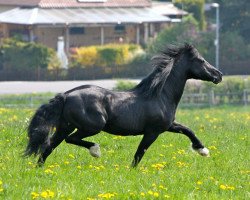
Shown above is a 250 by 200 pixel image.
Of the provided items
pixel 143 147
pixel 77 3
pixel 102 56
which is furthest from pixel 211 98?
pixel 143 147

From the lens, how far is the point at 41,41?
6700 cm

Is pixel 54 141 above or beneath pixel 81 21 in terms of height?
above

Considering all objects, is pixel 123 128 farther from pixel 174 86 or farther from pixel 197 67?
Answer: pixel 197 67

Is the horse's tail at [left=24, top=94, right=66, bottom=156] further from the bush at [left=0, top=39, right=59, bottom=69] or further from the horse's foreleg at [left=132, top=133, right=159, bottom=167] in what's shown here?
the bush at [left=0, top=39, right=59, bottom=69]

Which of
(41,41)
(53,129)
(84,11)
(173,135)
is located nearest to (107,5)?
(84,11)

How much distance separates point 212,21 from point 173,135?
5867 centimetres

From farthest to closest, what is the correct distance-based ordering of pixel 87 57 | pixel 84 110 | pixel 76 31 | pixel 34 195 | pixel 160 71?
pixel 76 31, pixel 87 57, pixel 160 71, pixel 84 110, pixel 34 195

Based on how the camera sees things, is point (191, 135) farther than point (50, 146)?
Yes

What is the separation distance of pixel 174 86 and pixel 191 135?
868 mm

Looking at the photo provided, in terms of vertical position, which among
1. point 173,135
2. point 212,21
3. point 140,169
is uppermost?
point 140,169

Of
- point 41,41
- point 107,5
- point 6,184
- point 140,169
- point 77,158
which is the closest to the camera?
point 6,184

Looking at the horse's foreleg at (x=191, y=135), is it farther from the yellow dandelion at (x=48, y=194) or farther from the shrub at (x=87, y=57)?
the shrub at (x=87, y=57)

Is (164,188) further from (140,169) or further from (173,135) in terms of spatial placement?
(173,135)

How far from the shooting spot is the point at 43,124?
47.7ft
